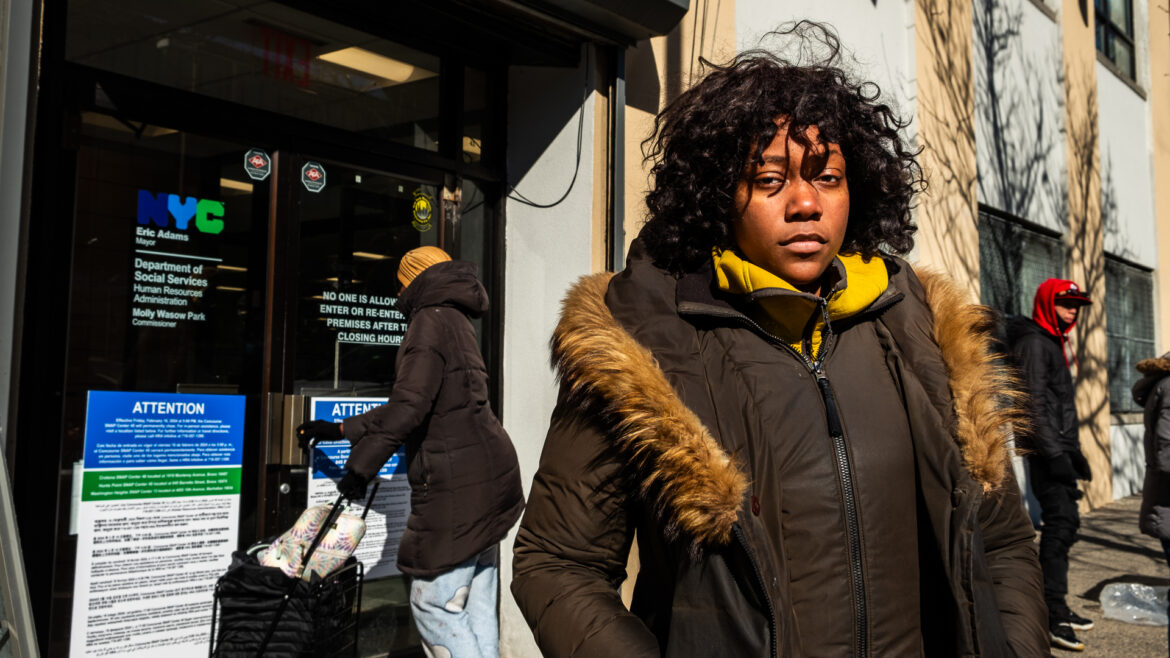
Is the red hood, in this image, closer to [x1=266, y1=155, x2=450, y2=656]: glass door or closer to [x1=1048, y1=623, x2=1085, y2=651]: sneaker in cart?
[x1=1048, y1=623, x2=1085, y2=651]: sneaker in cart

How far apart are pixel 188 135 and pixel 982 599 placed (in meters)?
3.82

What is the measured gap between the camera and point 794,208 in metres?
1.75

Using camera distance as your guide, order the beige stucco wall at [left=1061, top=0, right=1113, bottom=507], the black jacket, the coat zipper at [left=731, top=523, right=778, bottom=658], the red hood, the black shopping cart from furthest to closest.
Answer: the beige stucco wall at [left=1061, top=0, right=1113, bottom=507]
the red hood
the black jacket
the black shopping cart
the coat zipper at [left=731, top=523, right=778, bottom=658]

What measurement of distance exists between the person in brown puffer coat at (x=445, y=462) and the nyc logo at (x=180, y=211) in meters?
0.97

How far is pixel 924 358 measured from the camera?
70.6 inches

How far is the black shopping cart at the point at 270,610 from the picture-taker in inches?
146

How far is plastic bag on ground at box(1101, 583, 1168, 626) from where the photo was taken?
6.43 m

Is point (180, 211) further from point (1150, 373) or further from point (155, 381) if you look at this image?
point (1150, 373)

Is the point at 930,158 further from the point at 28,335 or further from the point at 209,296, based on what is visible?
the point at 28,335

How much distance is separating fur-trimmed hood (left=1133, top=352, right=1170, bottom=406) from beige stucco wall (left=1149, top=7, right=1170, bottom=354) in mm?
10602

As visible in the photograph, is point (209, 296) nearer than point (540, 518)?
No

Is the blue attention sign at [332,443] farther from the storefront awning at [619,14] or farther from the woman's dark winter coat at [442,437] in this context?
the storefront awning at [619,14]

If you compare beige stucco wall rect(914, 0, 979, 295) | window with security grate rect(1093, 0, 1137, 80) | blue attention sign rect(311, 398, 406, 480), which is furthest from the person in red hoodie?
window with security grate rect(1093, 0, 1137, 80)

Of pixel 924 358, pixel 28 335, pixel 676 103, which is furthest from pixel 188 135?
pixel 924 358
